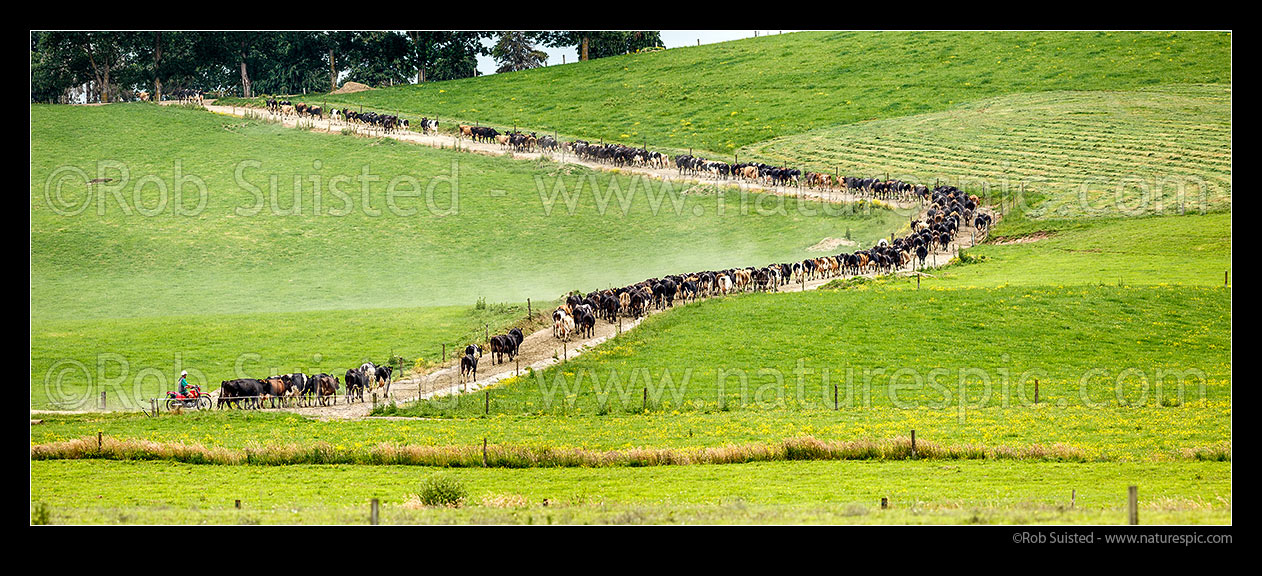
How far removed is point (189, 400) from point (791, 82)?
3241 inches

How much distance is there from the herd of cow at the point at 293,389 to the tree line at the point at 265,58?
7763 cm

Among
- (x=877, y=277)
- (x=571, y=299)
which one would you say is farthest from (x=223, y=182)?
(x=877, y=277)

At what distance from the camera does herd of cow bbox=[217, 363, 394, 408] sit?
41.0m

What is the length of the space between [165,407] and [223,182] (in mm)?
54465

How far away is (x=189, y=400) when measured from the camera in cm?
4078

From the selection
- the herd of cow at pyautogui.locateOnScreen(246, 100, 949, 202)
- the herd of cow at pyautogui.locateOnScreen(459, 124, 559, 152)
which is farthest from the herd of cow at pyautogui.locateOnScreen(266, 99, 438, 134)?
the herd of cow at pyautogui.locateOnScreen(459, 124, 559, 152)

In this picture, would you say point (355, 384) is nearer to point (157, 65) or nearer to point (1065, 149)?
point (1065, 149)

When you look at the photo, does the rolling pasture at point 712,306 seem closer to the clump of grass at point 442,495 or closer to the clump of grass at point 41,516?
the clump of grass at point 41,516

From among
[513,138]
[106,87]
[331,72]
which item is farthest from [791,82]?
[106,87]

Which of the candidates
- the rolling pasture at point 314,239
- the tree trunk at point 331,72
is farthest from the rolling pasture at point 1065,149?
the tree trunk at point 331,72

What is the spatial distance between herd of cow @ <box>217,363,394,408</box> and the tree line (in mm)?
77633

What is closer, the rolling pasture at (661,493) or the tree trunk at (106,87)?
the rolling pasture at (661,493)

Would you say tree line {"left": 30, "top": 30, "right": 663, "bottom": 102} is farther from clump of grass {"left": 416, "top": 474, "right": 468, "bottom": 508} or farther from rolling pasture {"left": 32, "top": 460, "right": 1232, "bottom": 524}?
clump of grass {"left": 416, "top": 474, "right": 468, "bottom": 508}

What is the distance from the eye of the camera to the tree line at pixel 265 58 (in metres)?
110
